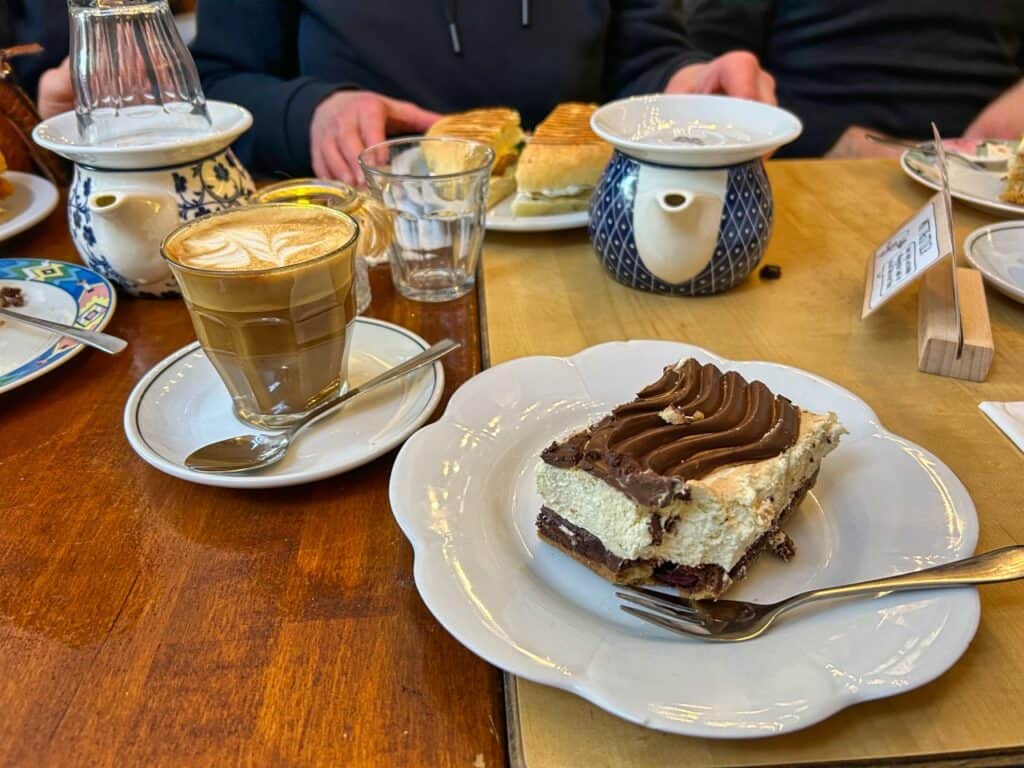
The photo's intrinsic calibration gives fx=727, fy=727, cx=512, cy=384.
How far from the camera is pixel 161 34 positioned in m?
1.09

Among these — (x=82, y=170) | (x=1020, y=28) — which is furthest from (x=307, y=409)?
(x=1020, y=28)

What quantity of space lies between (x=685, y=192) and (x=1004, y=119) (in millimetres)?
1509

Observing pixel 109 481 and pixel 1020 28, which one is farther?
pixel 1020 28

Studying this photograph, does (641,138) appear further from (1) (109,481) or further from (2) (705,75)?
(1) (109,481)

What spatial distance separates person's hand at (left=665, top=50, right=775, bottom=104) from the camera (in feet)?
5.08

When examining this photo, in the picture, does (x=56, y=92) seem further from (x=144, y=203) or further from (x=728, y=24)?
(x=728, y=24)

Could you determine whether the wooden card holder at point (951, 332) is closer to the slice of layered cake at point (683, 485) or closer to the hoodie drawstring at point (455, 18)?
the slice of layered cake at point (683, 485)

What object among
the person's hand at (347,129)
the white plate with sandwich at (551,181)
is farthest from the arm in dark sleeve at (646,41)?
the person's hand at (347,129)

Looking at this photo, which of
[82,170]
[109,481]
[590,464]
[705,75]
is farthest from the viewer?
[705,75]

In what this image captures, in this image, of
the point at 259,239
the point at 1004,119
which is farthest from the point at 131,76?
the point at 1004,119

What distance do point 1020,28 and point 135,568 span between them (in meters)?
2.67

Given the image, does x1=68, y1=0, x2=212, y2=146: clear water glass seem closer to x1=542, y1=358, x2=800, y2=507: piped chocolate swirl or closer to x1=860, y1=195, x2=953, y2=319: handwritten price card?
x1=542, y1=358, x2=800, y2=507: piped chocolate swirl

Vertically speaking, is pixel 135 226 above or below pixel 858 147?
above

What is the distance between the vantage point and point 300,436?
32.1 inches
